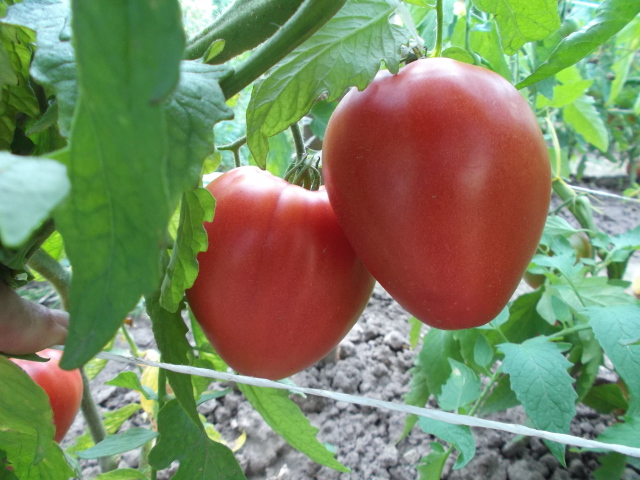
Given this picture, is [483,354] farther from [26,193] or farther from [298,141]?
[26,193]

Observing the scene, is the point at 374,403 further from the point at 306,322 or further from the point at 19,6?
the point at 19,6

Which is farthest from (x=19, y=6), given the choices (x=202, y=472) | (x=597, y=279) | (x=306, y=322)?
(x=597, y=279)

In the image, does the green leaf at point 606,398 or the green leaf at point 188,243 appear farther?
the green leaf at point 606,398

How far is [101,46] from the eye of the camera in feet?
0.37

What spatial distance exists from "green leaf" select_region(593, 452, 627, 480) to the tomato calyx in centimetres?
46

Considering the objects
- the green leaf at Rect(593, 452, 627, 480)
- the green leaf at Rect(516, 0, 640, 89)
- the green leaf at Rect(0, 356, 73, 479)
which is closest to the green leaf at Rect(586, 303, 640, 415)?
the green leaf at Rect(593, 452, 627, 480)

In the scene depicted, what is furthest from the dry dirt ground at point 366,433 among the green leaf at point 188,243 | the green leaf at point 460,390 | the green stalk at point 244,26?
the green stalk at point 244,26

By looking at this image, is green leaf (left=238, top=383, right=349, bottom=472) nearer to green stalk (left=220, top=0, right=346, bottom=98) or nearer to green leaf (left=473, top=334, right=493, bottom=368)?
green leaf (left=473, top=334, right=493, bottom=368)

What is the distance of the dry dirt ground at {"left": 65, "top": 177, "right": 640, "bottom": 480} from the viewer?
2.25ft

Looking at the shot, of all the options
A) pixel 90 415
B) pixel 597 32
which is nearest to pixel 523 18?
pixel 597 32

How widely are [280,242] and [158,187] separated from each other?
260 mm

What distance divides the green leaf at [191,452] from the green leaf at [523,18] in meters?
0.40

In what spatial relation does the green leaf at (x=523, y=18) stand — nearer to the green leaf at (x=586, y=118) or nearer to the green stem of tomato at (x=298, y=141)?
the green stem of tomato at (x=298, y=141)

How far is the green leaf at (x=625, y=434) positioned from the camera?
436 millimetres
